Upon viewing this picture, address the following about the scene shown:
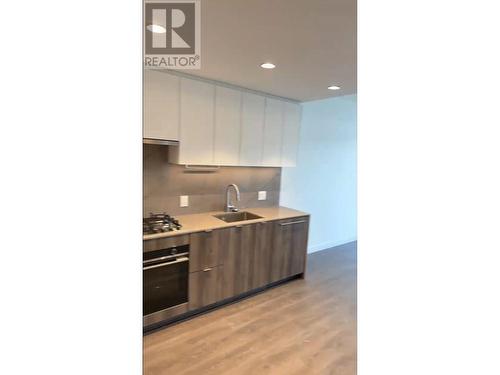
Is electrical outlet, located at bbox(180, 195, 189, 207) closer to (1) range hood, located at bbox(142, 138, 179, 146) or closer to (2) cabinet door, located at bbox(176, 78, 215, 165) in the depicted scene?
(2) cabinet door, located at bbox(176, 78, 215, 165)

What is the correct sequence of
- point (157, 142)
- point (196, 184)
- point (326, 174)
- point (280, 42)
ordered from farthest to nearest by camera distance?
point (326, 174) → point (196, 184) → point (157, 142) → point (280, 42)

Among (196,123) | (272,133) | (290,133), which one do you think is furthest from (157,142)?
(290,133)

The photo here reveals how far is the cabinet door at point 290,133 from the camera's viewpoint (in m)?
3.84

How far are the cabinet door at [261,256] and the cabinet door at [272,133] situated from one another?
862mm

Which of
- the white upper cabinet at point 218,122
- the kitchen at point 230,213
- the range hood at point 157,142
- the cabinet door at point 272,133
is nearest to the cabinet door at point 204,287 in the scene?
the kitchen at point 230,213

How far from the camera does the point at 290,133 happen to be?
3916 mm

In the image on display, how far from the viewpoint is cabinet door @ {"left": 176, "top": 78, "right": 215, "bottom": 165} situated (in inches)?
113

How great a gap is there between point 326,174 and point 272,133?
5.62 ft

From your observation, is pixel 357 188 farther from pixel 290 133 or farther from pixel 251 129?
pixel 290 133

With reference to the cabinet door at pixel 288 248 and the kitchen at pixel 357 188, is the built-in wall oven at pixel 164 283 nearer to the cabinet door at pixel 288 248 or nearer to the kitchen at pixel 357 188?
the cabinet door at pixel 288 248

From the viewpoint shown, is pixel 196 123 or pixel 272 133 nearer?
pixel 196 123
